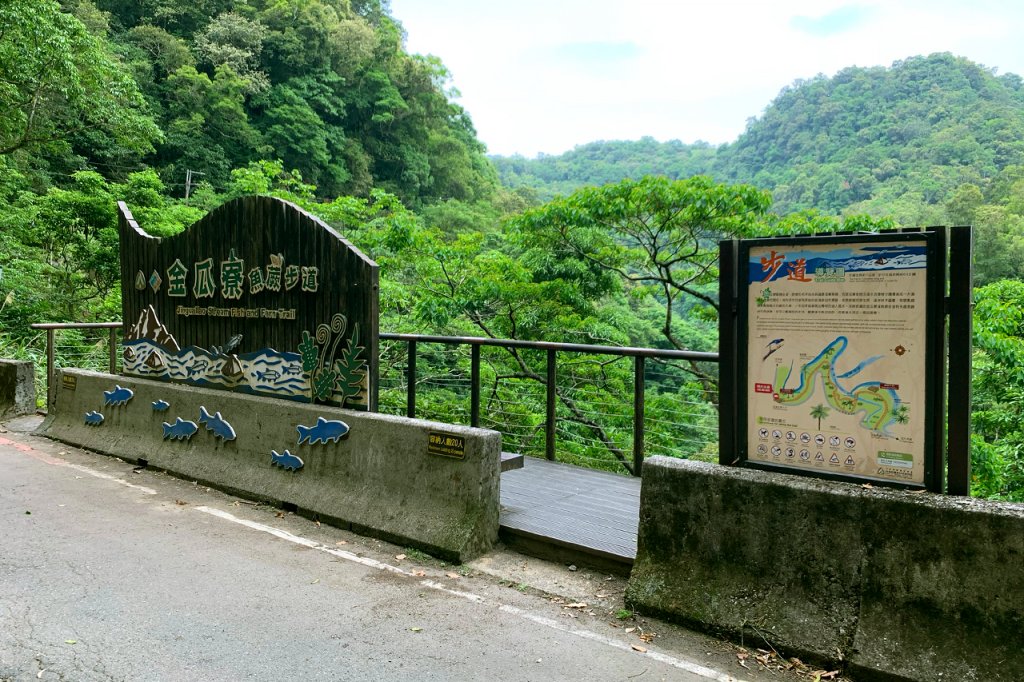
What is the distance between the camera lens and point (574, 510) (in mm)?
5340

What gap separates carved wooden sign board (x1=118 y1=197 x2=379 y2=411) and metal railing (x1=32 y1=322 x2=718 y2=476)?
58.9 inches

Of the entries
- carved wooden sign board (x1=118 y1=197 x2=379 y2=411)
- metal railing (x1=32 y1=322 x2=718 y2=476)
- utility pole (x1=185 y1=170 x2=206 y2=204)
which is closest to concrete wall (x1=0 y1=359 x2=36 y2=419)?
metal railing (x1=32 y1=322 x2=718 y2=476)

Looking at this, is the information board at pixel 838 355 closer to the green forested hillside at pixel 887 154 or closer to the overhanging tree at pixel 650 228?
the overhanging tree at pixel 650 228

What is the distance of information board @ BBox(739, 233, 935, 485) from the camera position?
3.42m

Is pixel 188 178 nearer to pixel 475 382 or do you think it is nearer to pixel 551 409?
pixel 475 382

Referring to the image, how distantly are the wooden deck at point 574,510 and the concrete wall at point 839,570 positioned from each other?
23.6 inches

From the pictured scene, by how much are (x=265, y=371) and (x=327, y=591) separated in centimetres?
292

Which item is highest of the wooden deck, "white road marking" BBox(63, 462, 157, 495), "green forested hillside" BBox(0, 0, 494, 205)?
"green forested hillside" BBox(0, 0, 494, 205)

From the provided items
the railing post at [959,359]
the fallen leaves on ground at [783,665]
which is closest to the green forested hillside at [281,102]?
the fallen leaves on ground at [783,665]

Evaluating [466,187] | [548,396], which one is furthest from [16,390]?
[466,187]

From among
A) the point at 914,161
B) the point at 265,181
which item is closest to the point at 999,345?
the point at 265,181

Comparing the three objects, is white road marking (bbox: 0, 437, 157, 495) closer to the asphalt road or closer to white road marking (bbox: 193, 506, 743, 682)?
the asphalt road

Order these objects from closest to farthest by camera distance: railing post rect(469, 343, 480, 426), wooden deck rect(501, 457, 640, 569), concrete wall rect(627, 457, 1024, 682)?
concrete wall rect(627, 457, 1024, 682) → wooden deck rect(501, 457, 640, 569) → railing post rect(469, 343, 480, 426)

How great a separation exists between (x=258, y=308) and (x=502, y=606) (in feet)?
13.1
